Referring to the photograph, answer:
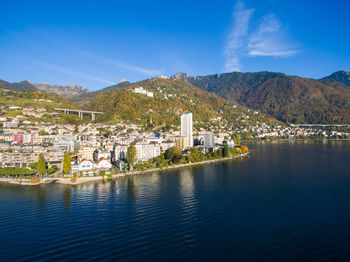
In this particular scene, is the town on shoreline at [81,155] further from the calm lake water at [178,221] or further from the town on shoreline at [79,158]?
the calm lake water at [178,221]

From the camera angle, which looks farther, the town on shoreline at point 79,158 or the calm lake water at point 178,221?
the town on shoreline at point 79,158

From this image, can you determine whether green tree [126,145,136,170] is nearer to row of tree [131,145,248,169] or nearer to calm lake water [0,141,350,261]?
row of tree [131,145,248,169]

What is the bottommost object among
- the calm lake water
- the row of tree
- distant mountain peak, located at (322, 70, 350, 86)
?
the calm lake water

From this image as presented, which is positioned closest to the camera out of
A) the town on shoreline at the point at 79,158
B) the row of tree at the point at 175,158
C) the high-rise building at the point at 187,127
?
the town on shoreline at the point at 79,158

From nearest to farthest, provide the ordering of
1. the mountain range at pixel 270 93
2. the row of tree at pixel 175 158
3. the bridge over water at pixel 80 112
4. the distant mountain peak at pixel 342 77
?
1. the row of tree at pixel 175 158
2. the bridge over water at pixel 80 112
3. the mountain range at pixel 270 93
4. the distant mountain peak at pixel 342 77

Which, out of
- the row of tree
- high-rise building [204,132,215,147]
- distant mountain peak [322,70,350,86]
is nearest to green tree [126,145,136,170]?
the row of tree

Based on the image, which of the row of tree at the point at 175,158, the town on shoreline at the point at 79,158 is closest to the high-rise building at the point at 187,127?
the town on shoreline at the point at 79,158

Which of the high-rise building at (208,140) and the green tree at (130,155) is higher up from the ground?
the high-rise building at (208,140)

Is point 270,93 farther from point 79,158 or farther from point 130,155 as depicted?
point 79,158
